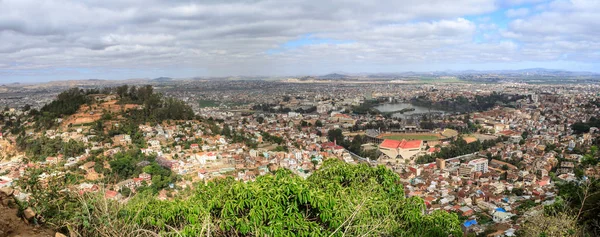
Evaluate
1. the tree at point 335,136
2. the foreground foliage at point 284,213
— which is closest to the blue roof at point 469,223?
the foreground foliage at point 284,213

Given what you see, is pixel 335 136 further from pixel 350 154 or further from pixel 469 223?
pixel 469 223

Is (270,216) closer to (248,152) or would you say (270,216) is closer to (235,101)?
(248,152)

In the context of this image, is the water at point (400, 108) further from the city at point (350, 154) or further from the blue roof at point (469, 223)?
the blue roof at point (469, 223)

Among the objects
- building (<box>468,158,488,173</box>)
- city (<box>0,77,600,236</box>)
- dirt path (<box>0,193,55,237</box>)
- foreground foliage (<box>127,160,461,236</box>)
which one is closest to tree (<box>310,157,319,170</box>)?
city (<box>0,77,600,236</box>)

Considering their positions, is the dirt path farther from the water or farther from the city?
the water

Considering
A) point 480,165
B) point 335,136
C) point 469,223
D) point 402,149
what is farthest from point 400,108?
point 469,223

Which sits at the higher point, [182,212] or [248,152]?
[182,212]

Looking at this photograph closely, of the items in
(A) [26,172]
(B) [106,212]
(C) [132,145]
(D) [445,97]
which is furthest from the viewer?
(D) [445,97]

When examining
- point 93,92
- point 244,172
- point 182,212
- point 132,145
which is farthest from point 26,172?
point 93,92
